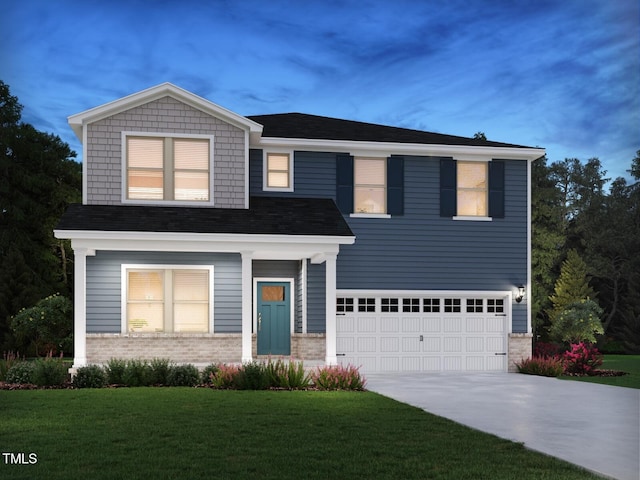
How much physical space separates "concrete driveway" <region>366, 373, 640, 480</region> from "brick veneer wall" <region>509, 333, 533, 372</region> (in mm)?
1071

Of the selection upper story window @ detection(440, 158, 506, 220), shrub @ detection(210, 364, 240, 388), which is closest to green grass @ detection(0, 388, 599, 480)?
shrub @ detection(210, 364, 240, 388)

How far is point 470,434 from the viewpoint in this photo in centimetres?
959

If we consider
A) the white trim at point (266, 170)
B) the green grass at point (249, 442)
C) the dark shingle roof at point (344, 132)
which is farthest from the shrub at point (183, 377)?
the dark shingle roof at point (344, 132)

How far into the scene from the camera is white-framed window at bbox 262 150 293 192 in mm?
20391

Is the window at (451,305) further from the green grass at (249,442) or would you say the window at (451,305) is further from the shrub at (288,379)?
the green grass at (249,442)

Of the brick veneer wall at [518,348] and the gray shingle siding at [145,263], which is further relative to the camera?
the brick veneer wall at [518,348]

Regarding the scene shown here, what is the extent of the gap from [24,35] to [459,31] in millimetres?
7558

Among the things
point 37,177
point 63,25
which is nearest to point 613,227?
point 37,177

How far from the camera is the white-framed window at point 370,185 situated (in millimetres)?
20672

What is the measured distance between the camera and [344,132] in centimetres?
2138

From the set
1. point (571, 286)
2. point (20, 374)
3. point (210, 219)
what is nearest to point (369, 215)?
point (210, 219)

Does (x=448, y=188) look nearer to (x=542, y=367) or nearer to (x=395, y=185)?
(x=395, y=185)

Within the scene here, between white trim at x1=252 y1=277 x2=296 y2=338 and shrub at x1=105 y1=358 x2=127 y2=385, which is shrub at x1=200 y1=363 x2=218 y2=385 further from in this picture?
white trim at x1=252 y1=277 x2=296 y2=338

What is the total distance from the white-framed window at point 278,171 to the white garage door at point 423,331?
3516mm
